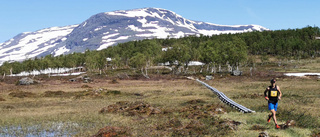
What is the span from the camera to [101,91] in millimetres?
56344

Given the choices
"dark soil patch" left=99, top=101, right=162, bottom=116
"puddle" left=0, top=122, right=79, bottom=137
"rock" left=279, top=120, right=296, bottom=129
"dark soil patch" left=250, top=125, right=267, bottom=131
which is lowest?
"puddle" left=0, top=122, right=79, bottom=137

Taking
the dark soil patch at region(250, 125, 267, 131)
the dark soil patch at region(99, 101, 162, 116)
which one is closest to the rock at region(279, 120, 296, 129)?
the dark soil patch at region(250, 125, 267, 131)

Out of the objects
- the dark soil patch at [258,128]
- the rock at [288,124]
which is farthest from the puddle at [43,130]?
the rock at [288,124]

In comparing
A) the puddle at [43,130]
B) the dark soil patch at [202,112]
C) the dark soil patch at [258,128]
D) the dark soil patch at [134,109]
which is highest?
the dark soil patch at [258,128]

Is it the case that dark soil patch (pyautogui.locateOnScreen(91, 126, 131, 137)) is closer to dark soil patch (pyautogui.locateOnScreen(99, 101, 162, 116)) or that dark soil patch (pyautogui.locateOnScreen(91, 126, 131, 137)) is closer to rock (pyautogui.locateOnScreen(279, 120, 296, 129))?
dark soil patch (pyautogui.locateOnScreen(99, 101, 162, 116))

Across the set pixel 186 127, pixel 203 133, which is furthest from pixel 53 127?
pixel 203 133

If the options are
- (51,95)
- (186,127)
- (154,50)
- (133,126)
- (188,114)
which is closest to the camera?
(186,127)

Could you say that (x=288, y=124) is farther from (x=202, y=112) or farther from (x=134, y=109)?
(x=134, y=109)

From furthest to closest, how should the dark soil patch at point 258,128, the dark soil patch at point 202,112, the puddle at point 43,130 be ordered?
the dark soil patch at point 202,112, the puddle at point 43,130, the dark soil patch at point 258,128

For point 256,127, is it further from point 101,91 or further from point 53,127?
point 101,91

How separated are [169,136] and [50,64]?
6670 inches

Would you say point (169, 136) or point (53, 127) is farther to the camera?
point (53, 127)

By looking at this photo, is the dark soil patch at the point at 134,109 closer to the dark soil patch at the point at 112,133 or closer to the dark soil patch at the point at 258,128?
the dark soil patch at the point at 112,133

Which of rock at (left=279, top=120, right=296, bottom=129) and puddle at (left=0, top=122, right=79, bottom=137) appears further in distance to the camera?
puddle at (left=0, top=122, right=79, bottom=137)
